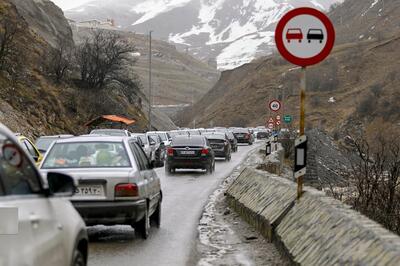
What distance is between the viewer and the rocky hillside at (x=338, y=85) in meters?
91.4

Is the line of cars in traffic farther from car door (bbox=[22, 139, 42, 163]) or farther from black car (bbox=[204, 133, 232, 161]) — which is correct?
black car (bbox=[204, 133, 232, 161])

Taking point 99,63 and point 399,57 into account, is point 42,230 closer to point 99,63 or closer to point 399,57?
point 99,63

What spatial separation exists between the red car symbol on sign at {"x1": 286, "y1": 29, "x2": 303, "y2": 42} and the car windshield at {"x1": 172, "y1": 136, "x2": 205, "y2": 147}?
61.8ft

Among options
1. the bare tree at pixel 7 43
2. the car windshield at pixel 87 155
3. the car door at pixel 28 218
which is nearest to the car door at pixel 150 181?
the car windshield at pixel 87 155

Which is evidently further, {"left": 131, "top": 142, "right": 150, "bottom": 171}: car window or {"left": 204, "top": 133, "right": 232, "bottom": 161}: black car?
{"left": 204, "top": 133, "right": 232, "bottom": 161}: black car

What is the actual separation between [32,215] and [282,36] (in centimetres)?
584

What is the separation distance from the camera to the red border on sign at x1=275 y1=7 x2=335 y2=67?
9.58 m

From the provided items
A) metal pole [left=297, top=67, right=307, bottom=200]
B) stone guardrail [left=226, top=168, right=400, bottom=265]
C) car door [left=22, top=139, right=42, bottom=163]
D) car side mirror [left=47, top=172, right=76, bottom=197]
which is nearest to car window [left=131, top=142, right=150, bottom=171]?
stone guardrail [left=226, top=168, right=400, bottom=265]

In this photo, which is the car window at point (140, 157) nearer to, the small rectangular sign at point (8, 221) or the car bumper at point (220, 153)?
the small rectangular sign at point (8, 221)

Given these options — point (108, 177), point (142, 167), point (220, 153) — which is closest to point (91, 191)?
point (108, 177)

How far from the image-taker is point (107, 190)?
10117 mm

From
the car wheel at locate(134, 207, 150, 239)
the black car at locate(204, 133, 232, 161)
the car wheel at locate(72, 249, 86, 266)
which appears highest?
the car wheel at locate(72, 249, 86, 266)

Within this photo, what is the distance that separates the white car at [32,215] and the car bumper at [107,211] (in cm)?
441

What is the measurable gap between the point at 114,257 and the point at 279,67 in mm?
128248
